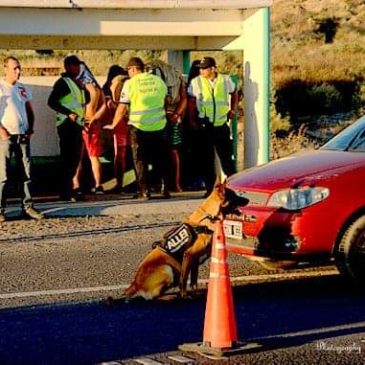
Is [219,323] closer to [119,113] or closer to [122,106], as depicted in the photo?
[122,106]

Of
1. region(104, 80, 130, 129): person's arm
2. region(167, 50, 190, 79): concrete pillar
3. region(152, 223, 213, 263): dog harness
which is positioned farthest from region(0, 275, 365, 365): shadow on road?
region(167, 50, 190, 79): concrete pillar

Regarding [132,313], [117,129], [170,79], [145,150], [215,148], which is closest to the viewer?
[132,313]

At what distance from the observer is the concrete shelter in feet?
50.3

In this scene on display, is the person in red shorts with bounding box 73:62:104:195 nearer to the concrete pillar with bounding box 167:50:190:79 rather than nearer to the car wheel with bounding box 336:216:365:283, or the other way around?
the concrete pillar with bounding box 167:50:190:79

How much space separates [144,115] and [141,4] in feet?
5.32

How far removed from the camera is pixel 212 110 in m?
15.2

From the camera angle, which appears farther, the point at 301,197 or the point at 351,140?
the point at 351,140

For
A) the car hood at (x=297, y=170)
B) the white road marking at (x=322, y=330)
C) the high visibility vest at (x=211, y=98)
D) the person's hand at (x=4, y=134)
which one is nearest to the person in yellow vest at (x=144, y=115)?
the high visibility vest at (x=211, y=98)

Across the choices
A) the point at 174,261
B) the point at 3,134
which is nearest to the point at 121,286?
the point at 174,261

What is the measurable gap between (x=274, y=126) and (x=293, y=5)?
83.3 feet

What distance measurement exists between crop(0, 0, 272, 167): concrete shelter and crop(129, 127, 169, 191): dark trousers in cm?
167

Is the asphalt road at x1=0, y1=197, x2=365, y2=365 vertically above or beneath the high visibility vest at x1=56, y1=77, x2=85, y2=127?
beneath

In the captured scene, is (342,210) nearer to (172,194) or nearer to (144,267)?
(144,267)

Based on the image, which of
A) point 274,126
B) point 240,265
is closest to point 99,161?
point 240,265
